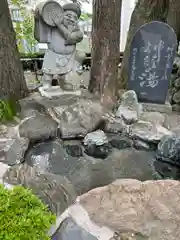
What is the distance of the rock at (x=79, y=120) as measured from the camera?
4.71 metres

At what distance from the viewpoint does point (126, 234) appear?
251 cm

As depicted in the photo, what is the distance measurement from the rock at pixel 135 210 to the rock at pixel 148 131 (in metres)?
1.64

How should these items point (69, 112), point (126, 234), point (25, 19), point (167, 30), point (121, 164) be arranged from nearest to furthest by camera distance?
1. point (126, 234)
2. point (121, 164)
3. point (69, 112)
4. point (167, 30)
5. point (25, 19)

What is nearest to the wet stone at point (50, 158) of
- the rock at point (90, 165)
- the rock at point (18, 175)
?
the rock at point (90, 165)

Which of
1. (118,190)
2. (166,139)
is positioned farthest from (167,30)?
(118,190)

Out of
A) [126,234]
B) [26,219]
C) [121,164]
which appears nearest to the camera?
[26,219]

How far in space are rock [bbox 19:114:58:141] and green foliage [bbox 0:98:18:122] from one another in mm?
310

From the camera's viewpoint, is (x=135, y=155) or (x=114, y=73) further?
(x=114, y=73)

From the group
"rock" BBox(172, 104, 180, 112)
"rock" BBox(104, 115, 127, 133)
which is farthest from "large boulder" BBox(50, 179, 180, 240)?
"rock" BBox(172, 104, 180, 112)

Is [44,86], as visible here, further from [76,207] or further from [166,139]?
[76,207]

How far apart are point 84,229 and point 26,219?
74 cm

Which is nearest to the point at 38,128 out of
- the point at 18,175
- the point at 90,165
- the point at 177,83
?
the point at 90,165

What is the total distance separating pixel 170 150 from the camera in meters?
4.26

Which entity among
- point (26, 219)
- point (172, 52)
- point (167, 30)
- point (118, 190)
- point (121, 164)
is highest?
point (167, 30)
